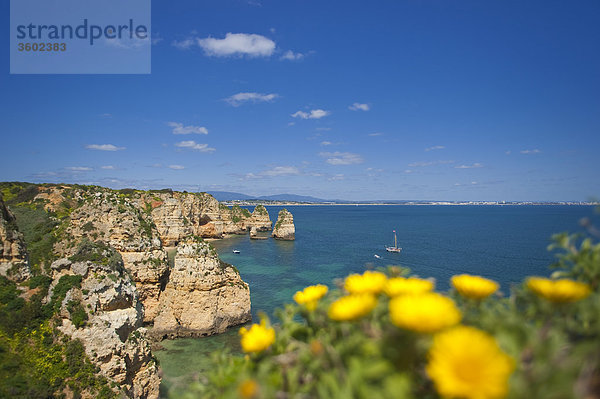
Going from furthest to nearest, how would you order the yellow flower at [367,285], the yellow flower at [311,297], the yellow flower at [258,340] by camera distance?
the yellow flower at [311,297] < the yellow flower at [258,340] < the yellow flower at [367,285]

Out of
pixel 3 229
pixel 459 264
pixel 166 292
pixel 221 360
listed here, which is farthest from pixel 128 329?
pixel 459 264

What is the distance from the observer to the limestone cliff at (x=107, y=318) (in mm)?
13133

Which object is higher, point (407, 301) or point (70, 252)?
point (407, 301)

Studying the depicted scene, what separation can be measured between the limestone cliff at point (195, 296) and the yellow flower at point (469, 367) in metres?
25.7

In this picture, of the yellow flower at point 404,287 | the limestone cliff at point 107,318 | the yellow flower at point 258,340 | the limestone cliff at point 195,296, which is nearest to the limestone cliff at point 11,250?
the limestone cliff at point 107,318

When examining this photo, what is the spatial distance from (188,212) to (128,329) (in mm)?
62525

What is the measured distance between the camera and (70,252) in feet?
51.0

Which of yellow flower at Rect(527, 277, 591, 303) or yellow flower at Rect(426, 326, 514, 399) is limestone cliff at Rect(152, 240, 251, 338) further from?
yellow flower at Rect(426, 326, 514, 399)

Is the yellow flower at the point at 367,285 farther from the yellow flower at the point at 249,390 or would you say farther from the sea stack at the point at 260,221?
the sea stack at the point at 260,221

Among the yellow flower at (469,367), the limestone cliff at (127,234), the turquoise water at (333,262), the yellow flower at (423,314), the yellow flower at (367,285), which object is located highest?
the yellow flower at (423,314)

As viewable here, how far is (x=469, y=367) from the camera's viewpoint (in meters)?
1.39

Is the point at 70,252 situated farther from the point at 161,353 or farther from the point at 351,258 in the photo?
the point at 351,258

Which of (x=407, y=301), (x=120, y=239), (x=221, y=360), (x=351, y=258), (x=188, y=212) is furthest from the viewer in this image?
(x=188, y=212)

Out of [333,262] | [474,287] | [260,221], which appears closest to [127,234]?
[474,287]
